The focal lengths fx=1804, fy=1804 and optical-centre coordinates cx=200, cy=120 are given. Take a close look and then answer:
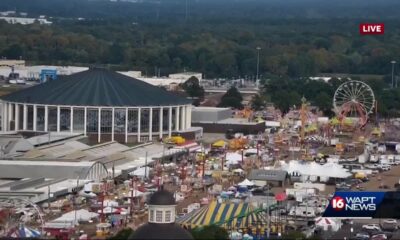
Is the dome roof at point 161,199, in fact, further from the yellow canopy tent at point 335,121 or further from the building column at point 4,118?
the yellow canopy tent at point 335,121

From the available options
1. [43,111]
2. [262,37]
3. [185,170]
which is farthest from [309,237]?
[262,37]

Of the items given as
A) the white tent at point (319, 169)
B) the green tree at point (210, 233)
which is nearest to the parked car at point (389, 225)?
the green tree at point (210, 233)

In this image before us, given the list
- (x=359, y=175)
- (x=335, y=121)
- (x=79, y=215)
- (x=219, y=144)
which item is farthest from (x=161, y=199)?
(x=335, y=121)

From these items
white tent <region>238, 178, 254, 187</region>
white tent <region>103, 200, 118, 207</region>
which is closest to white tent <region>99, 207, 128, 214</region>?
white tent <region>103, 200, 118, 207</region>

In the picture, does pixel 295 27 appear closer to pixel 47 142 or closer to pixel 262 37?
Result: pixel 262 37

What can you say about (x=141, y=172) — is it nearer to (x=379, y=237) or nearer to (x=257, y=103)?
(x=379, y=237)

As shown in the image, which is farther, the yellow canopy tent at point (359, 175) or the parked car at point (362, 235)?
the yellow canopy tent at point (359, 175)
